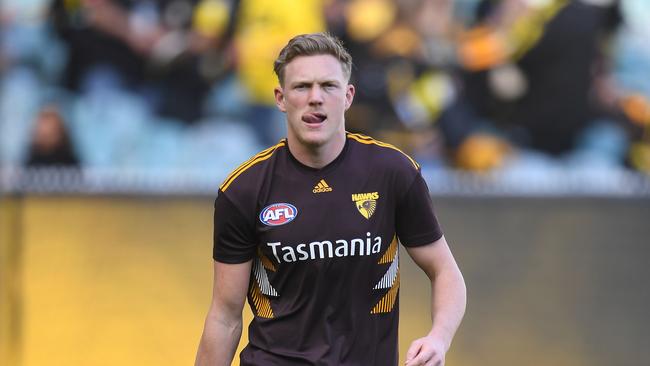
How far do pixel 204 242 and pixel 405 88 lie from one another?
5.63 ft

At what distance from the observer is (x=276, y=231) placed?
3.90m

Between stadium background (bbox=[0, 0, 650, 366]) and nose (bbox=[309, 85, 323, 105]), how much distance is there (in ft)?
11.6

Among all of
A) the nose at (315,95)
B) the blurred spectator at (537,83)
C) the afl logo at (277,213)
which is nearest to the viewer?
the nose at (315,95)

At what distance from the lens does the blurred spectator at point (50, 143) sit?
7.18 m

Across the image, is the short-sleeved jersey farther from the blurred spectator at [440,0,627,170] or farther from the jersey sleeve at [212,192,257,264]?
the blurred spectator at [440,0,627,170]

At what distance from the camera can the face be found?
3.82 metres

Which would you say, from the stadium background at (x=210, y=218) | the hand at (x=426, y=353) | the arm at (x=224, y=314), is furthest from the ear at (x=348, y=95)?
the stadium background at (x=210, y=218)

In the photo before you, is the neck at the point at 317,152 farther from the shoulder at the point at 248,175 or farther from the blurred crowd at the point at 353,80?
the blurred crowd at the point at 353,80

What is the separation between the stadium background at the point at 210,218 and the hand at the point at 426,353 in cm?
376

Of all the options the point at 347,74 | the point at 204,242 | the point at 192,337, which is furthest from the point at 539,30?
the point at 347,74

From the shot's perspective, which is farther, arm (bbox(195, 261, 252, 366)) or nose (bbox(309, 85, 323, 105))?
arm (bbox(195, 261, 252, 366))

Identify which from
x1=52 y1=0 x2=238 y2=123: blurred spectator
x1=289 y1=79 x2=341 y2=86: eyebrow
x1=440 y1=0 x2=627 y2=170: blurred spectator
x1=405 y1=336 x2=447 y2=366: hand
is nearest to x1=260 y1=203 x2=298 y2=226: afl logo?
x1=289 y1=79 x2=341 y2=86: eyebrow

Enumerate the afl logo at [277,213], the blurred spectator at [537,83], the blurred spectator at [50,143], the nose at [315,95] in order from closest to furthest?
1. the nose at [315,95]
2. the afl logo at [277,213]
3. the blurred spectator at [50,143]
4. the blurred spectator at [537,83]

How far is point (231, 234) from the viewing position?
396 centimetres
